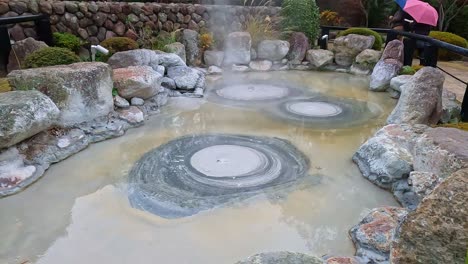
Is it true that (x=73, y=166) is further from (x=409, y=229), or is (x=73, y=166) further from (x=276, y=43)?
(x=276, y=43)

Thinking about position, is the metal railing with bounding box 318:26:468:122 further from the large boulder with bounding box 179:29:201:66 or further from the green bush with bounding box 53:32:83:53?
the green bush with bounding box 53:32:83:53

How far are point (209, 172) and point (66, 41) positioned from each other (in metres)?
4.18

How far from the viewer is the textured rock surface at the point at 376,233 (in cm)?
213

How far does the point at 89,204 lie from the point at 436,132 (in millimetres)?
2906

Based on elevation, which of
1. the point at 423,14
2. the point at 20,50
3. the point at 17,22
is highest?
the point at 423,14

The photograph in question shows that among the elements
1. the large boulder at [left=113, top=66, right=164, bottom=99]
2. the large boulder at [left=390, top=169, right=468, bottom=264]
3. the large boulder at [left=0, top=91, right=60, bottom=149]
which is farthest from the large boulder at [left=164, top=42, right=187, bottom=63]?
the large boulder at [left=390, top=169, right=468, bottom=264]

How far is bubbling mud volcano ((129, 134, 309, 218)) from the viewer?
2.76 m

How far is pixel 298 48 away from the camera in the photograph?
26.1 feet

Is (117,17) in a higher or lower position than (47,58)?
higher

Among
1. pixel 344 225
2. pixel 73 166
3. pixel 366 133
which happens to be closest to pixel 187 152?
pixel 73 166

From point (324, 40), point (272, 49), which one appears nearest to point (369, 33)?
point (324, 40)

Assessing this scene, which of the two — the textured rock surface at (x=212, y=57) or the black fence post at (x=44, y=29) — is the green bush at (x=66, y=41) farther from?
the textured rock surface at (x=212, y=57)

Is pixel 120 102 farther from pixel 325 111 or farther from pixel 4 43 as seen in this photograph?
pixel 325 111

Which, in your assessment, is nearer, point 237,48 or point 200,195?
point 200,195
